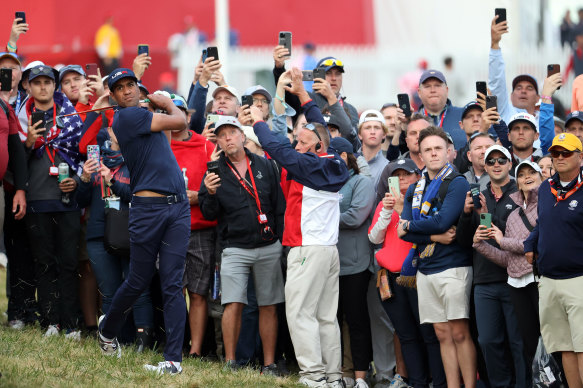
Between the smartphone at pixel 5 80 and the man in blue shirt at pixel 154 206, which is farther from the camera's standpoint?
the smartphone at pixel 5 80

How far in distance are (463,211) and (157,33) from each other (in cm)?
2365

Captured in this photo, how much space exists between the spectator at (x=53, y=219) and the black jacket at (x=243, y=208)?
1538 millimetres

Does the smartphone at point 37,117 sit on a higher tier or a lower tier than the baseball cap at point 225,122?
higher

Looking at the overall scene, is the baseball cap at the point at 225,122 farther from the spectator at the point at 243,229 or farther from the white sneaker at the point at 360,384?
the white sneaker at the point at 360,384

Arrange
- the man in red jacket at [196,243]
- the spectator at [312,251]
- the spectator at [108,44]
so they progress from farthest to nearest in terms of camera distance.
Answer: the spectator at [108,44] → the man in red jacket at [196,243] → the spectator at [312,251]

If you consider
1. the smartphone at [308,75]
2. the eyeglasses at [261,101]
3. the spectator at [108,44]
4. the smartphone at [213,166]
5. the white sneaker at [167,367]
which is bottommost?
the white sneaker at [167,367]

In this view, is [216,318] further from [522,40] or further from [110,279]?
[522,40]

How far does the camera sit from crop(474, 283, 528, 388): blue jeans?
376 inches

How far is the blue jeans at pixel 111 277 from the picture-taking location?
10836 mm

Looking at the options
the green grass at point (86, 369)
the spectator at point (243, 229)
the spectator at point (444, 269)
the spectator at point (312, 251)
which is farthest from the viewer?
the spectator at point (243, 229)

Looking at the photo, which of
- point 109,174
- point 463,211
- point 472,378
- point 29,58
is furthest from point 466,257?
point 29,58

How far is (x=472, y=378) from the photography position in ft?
31.6

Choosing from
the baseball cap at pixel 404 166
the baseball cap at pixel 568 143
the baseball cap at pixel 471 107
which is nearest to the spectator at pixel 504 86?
the baseball cap at pixel 471 107

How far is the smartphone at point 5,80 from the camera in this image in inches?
436
